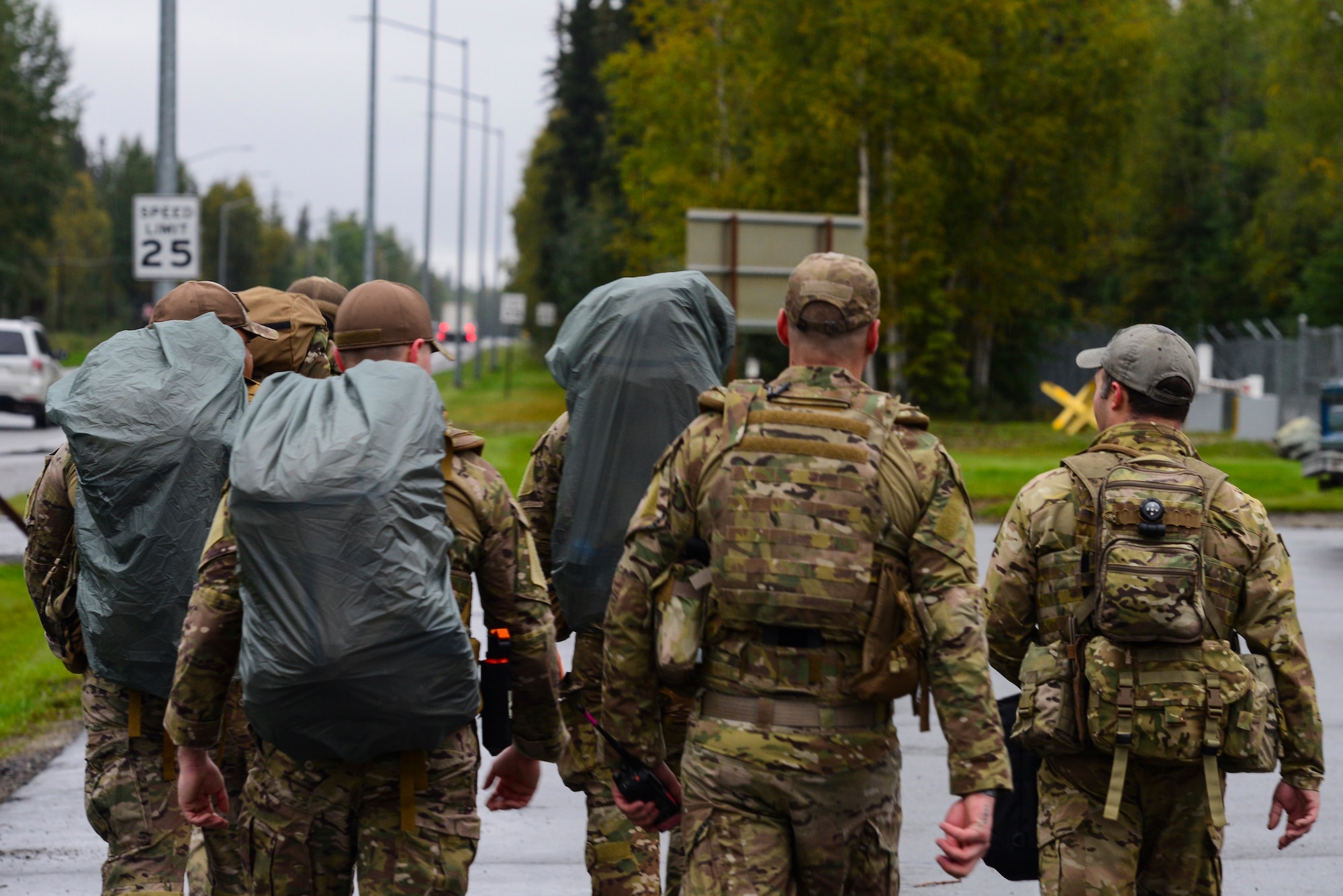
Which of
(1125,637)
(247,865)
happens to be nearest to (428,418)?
(247,865)

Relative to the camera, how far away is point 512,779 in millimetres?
3924

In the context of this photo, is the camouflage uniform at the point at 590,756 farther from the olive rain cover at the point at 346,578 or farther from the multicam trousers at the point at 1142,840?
the olive rain cover at the point at 346,578

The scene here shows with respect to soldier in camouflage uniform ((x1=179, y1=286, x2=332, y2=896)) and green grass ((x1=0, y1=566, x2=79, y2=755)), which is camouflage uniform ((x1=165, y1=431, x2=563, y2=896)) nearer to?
soldier in camouflage uniform ((x1=179, y1=286, x2=332, y2=896))

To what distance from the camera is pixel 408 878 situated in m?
3.40

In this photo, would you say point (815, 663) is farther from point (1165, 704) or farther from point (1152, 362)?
point (1152, 362)

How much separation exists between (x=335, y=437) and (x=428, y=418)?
0.70 ft

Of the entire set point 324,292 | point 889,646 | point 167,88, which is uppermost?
point 167,88

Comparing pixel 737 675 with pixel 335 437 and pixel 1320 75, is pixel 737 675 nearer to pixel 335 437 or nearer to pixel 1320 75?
pixel 335 437

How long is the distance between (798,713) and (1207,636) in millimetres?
1224

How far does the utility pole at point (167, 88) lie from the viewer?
1492 cm

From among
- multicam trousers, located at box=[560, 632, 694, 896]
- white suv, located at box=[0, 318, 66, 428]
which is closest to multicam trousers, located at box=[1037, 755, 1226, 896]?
multicam trousers, located at box=[560, 632, 694, 896]

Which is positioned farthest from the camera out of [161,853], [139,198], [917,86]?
[917,86]

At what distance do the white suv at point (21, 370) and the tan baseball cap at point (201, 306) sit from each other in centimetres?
2770

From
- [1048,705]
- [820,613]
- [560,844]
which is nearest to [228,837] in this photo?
[560,844]
